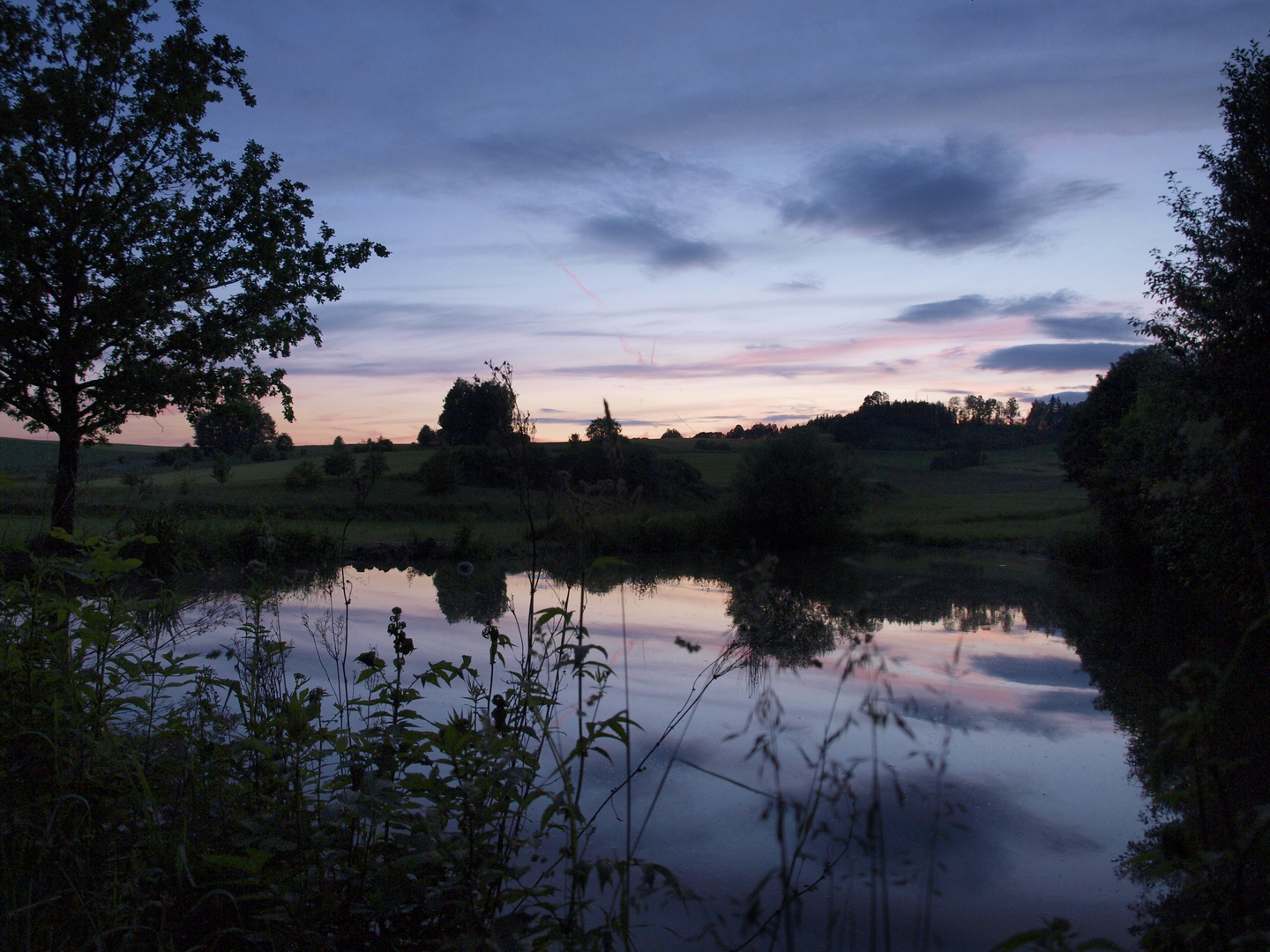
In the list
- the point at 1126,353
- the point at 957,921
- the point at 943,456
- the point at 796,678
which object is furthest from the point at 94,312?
the point at 943,456

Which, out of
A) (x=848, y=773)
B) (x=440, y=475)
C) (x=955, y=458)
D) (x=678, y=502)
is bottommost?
(x=678, y=502)

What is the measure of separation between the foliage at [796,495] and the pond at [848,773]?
1507 centimetres

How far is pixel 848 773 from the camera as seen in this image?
68.7 inches

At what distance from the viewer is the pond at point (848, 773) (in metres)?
2.17

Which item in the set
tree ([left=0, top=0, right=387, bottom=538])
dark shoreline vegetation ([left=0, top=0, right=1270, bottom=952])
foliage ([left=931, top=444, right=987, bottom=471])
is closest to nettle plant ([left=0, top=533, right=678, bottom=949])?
dark shoreline vegetation ([left=0, top=0, right=1270, bottom=952])

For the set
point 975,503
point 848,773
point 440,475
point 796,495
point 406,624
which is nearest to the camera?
point 848,773

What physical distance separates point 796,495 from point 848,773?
79.2ft

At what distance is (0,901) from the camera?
2.18 metres

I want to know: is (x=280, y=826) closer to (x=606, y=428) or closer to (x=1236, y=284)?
(x=606, y=428)

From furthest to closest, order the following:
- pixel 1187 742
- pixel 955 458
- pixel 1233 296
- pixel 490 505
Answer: pixel 955 458, pixel 490 505, pixel 1233 296, pixel 1187 742

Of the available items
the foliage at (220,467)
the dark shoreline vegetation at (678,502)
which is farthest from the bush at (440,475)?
the foliage at (220,467)

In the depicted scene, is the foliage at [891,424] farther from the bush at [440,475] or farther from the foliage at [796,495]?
the bush at [440,475]

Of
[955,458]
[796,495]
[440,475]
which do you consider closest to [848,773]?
[796,495]

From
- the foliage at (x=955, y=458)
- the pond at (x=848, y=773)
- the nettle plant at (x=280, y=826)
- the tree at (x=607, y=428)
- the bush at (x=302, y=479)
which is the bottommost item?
the pond at (x=848, y=773)
